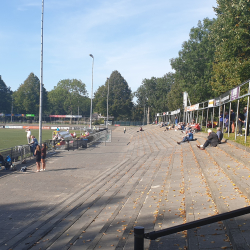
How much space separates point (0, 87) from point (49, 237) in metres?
119

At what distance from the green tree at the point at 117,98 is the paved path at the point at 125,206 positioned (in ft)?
297

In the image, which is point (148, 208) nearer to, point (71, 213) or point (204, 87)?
point (71, 213)

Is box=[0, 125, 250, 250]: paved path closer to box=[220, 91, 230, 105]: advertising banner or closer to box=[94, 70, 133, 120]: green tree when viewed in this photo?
box=[220, 91, 230, 105]: advertising banner

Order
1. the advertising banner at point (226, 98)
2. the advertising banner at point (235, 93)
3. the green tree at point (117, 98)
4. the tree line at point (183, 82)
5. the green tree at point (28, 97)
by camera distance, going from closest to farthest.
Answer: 1. the advertising banner at point (235, 93)
2. the advertising banner at point (226, 98)
3. the tree line at point (183, 82)
4. the green tree at point (117, 98)
5. the green tree at point (28, 97)

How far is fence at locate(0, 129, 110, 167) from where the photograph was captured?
17.9 meters

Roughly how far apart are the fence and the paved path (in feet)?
13.8

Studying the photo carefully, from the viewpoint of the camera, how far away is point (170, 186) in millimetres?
9727

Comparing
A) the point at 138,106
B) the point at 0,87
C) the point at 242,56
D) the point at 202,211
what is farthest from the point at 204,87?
the point at 0,87

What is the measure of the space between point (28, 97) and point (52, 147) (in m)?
94.0

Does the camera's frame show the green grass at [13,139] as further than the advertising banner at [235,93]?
Yes

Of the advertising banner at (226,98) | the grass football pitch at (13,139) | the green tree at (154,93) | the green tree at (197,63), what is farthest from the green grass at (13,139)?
the green tree at (154,93)

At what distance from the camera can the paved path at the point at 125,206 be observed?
5.08 m

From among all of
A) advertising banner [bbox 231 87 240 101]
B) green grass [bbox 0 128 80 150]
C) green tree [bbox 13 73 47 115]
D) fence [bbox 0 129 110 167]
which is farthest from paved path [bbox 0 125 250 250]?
green tree [bbox 13 73 47 115]

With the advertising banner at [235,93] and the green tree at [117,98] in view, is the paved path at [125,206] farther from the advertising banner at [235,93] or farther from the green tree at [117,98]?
the green tree at [117,98]
